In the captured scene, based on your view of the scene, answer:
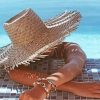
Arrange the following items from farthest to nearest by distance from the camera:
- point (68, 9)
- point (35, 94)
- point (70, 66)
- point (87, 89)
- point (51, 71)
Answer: point (68, 9) → point (51, 71) → point (70, 66) → point (87, 89) → point (35, 94)

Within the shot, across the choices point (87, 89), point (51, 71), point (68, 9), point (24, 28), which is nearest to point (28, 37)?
point (24, 28)

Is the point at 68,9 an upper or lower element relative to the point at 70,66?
upper

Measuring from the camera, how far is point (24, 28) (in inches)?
50.5

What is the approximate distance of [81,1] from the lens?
14.2 feet

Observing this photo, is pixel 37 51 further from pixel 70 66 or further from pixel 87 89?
pixel 87 89

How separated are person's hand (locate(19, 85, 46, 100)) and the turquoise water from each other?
2.00 meters

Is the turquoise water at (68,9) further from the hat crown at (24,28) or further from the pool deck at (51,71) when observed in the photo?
the hat crown at (24,28)

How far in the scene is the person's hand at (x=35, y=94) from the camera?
96 cm

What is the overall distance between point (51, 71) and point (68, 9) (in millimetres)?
2521

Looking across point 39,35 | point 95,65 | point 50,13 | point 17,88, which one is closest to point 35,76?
point 17,88

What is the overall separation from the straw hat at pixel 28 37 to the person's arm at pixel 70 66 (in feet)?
0.29

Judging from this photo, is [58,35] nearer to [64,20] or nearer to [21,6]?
[64,20]

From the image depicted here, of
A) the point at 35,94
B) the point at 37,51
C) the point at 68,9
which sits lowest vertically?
the point at 35,94

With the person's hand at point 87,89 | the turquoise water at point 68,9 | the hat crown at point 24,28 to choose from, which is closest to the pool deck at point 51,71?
the person's hand at point 87,89
